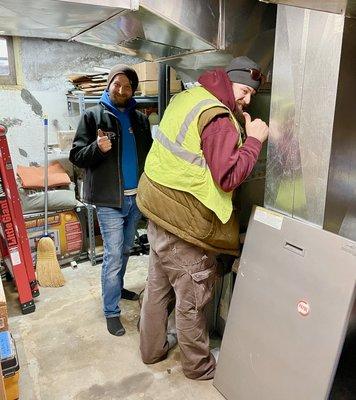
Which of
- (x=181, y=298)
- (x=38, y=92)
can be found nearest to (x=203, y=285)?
(x=181, y=298)

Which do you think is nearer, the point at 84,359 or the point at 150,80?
the point at 84,359

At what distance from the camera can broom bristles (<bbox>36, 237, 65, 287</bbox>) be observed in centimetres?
280

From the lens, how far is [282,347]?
4.75 feet

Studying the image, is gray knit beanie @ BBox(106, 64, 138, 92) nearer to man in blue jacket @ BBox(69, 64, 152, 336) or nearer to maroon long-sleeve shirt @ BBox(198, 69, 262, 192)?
man in blue jacket @ BBox(69, 64, 152, 336)

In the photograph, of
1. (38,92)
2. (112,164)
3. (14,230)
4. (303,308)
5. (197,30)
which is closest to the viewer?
(303,308)

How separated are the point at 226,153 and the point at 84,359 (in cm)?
145

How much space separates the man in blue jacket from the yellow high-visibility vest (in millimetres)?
618

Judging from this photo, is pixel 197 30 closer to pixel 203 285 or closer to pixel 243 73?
pixel 243 73

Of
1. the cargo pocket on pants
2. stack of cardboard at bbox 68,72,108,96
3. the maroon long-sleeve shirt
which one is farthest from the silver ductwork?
stack of cardboard at bbox 68,72,108,96

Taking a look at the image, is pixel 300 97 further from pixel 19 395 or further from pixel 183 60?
pixel 19 395

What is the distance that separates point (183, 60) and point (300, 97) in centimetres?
95

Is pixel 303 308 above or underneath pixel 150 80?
underneath

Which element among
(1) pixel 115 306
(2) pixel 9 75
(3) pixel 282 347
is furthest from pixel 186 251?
(2) pixel 9 75

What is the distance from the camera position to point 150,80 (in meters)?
3.06
